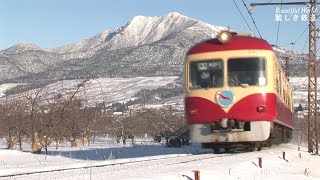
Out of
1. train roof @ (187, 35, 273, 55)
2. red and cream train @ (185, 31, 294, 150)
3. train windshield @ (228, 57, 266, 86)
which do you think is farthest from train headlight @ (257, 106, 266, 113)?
train roof @ (187, 35, 273, 55)

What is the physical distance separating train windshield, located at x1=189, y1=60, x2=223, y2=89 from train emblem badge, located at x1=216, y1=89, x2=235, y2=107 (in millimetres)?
246

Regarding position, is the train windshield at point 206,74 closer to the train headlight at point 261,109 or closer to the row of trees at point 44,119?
the train headlight at point 261,109

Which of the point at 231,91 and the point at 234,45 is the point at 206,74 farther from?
the point at 234,45

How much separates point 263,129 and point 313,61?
12035 millimetres

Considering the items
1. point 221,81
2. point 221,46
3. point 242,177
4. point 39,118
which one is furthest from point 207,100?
point 39,118

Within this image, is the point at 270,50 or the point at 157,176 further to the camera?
the point at 270,50

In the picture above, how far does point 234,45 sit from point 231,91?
1.43m

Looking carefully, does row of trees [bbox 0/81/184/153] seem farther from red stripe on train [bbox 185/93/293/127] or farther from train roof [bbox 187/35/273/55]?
red stripe on train [bbox 185/93/293/127]

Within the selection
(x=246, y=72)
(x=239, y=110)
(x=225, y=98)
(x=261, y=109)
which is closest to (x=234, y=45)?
(x=246, y=72)

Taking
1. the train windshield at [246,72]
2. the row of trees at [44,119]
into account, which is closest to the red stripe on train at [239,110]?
the train windshield at [246,72]

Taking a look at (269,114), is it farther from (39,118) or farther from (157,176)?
(39,118)

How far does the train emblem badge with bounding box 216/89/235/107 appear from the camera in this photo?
14.8 meters

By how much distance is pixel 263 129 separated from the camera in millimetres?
14500

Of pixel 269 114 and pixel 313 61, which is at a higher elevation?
pixel 313 61
